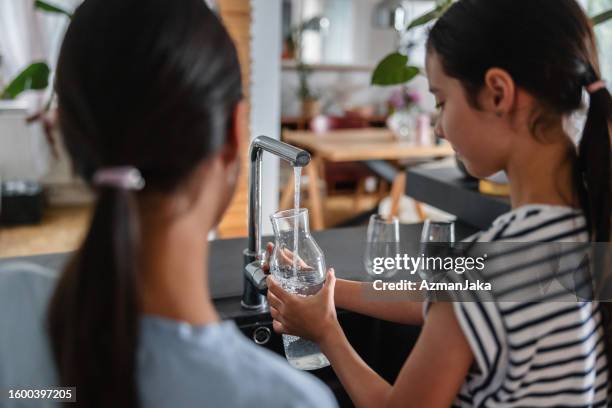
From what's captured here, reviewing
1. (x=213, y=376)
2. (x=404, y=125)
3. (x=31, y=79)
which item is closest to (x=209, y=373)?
(x=213, y=376)

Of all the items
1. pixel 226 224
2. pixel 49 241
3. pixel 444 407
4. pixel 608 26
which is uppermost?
pixel 608 26

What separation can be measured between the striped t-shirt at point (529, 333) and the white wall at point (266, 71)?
2243 millimetres

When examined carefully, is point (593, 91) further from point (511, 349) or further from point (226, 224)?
point (226, 224)

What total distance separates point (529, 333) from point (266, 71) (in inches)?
99.1

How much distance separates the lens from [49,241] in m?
3.73

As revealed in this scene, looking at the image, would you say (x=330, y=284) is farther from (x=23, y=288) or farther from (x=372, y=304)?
(x=23, y=288)

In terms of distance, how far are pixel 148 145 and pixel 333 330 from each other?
0.50m

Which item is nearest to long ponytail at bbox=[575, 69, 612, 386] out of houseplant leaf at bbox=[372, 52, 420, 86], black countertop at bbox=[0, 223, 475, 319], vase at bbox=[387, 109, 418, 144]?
black countertop at bbox=[0, 223, 475, 319]

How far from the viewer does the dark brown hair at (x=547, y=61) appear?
0.68 metres

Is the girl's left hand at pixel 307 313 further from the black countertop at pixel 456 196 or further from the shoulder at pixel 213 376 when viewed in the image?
the black countertop at pixel 456 196

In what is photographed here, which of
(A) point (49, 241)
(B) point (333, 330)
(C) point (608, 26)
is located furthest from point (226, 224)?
(B) point (333, 330)

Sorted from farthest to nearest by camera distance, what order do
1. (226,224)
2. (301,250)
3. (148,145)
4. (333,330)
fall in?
(226,224) → (301,250) → (333,330) → (148,145)

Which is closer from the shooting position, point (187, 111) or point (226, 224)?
point (187, 111)

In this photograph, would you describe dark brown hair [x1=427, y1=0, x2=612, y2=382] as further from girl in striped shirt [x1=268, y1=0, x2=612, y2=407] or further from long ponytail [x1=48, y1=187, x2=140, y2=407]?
long ponytail [x1=48, y1=187, x2=140, y2=407]
